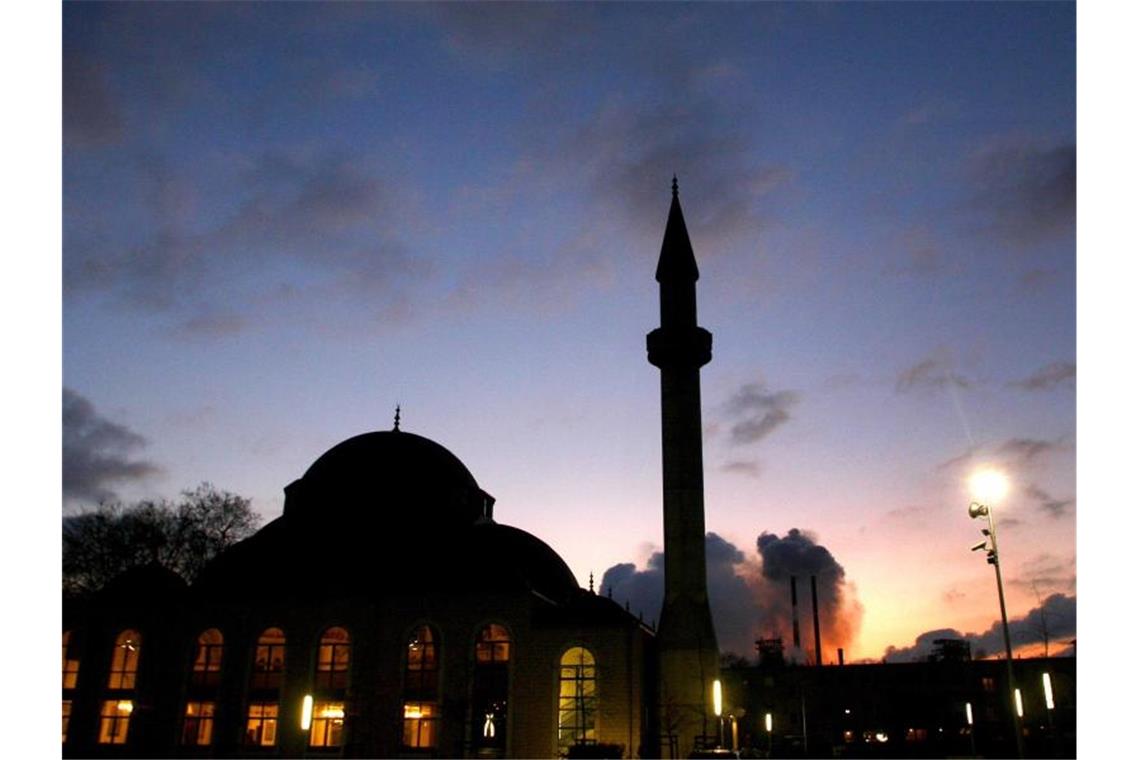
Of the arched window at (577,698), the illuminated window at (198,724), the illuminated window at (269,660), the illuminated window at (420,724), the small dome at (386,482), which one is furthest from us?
the small dome at (386,482)

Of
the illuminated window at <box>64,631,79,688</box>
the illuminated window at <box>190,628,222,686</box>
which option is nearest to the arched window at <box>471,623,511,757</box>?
the illuminated window at <box>190,628,222,686</box>

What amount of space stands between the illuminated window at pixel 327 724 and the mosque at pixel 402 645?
9 cm

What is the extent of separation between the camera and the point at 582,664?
38000 mm

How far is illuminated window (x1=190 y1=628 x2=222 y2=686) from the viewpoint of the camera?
41.7 m

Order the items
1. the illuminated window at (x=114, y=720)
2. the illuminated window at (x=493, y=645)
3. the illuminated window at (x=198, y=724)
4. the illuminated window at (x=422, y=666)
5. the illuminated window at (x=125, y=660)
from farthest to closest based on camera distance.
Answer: the illuminated window at (x=125, y=660), the illuminated window at (x=114, y=720), the illuminated window at (x=198, y=724), the illuminated window at (x=422, y=666), the illuminated window at (x=493, y=645)

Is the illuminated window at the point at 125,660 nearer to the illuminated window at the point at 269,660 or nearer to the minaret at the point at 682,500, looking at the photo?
the illuminated window at the point at 269,660

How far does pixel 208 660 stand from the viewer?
42.2 metres

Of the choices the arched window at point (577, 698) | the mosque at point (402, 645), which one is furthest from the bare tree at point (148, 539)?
the arched window at point (577, 698)

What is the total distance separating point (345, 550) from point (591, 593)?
1201 centimetres

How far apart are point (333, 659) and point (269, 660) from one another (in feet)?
10.4

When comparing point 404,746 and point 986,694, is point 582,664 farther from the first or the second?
point 986,694

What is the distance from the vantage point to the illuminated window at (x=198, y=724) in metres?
40.6

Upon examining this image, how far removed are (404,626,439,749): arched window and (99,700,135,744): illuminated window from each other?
13.3 meters
